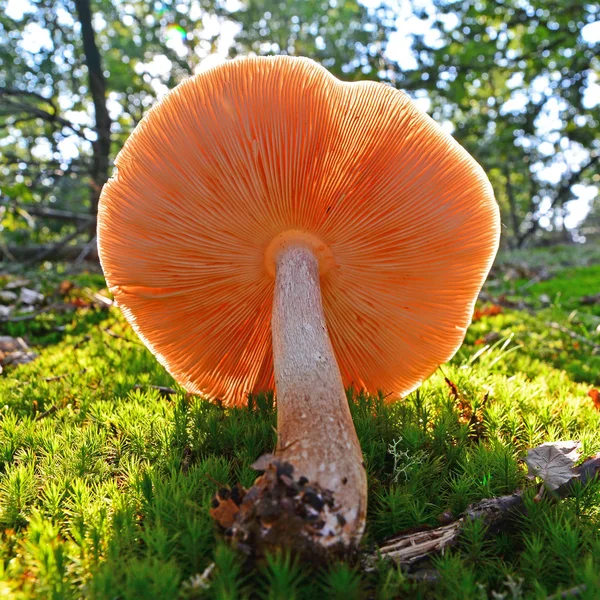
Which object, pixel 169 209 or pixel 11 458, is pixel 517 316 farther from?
pixel 11 458

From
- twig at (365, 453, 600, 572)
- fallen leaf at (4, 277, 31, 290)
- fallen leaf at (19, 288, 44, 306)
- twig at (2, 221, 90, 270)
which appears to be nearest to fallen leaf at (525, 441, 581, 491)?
twig at (365, 453, 600, 572)

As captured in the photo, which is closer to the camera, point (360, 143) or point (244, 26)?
point (360, 143)

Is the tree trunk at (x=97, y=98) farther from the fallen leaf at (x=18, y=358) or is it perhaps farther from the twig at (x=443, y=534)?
the twig at (x=443, y=534)

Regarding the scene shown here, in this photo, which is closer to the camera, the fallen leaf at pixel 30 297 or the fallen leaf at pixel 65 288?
the fallen leaf at pixel 30 297

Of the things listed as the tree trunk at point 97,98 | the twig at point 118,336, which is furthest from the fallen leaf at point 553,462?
the tree trunk at point 97,98

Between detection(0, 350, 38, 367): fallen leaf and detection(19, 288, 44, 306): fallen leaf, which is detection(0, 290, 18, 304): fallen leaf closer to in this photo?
detection(19, 288, 44, 306): fallen leaf

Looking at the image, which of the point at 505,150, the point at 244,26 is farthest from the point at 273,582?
the point at 244,26

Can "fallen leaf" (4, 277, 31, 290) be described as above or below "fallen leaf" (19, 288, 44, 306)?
below
